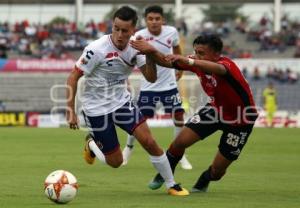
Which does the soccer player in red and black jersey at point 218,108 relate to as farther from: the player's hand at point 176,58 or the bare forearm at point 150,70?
the bare forearm at point 150,70

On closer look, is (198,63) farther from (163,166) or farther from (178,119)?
(178,119)

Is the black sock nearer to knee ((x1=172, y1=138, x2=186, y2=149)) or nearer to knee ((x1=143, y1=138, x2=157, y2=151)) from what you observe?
knee ((x1=172, y1=138, x2=186, y2=149))

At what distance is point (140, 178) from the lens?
13766 mm

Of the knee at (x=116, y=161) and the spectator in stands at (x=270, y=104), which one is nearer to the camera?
the knee at (x=116, y=161)

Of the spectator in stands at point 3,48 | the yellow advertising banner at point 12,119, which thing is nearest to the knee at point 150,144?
the yellow advertising banner at point 12,119

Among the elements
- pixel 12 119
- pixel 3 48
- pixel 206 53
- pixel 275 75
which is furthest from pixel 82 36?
pixel 206 53

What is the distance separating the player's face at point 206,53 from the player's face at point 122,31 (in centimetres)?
93

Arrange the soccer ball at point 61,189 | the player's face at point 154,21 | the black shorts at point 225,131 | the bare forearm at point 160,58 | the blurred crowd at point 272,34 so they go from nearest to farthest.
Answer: the soccer ball at point 61,189
the bare forearm at point 160,58
the black shorts at point 225,131
the player's face at point 154,21
the blurred crowd at point 272,34

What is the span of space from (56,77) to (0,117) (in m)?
6.79

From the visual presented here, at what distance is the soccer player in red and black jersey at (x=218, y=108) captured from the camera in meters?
10.9

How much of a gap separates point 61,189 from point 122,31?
2.30 metres

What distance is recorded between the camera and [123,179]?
1362 cm

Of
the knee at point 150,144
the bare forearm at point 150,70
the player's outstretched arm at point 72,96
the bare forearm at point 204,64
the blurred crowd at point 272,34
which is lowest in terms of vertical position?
the blurred crowd at point 272,34

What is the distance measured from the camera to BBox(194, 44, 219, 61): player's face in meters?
11.0
